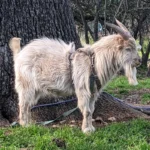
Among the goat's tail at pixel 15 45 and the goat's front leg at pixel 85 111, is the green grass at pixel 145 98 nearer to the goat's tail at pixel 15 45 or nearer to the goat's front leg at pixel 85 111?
the goat's front leg at pixel 85 111

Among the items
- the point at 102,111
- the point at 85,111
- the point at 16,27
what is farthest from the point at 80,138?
the point at 16,27

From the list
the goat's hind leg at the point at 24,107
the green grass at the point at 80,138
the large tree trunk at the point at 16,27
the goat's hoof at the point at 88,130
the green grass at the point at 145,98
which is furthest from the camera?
the green grass at the point at 145,98

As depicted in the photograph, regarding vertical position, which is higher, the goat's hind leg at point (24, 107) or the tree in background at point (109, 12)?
the tree in background at point (109, 12)

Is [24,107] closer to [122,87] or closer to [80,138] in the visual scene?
[80,138]

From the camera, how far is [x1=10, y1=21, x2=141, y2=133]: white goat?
484cm

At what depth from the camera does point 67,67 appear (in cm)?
507

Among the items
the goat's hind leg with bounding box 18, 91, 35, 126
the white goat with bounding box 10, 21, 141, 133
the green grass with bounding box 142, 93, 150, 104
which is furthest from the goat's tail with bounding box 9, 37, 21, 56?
the green grass with bounding box 142, 93, 150, 104

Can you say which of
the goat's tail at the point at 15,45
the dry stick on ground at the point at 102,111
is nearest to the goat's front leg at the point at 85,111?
the dry stick on ground at the point at 102,111

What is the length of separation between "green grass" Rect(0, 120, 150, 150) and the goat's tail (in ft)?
3.59

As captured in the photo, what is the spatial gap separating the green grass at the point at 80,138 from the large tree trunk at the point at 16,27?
0.67 metres

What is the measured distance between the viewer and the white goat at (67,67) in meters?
4.84

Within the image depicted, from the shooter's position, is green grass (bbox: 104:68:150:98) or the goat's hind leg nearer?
the goat's hind leg

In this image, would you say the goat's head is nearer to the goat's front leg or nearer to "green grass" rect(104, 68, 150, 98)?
the goat's front leg

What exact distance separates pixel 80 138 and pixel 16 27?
1974 mm
